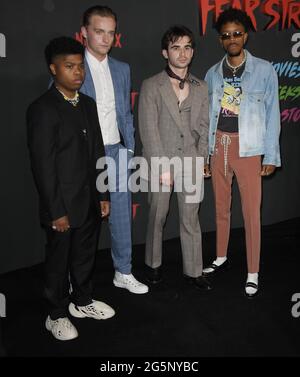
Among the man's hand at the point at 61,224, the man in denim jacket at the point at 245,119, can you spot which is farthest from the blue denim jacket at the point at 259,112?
the man's hand at the point at 61,224

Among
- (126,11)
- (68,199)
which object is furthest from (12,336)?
(126,11)

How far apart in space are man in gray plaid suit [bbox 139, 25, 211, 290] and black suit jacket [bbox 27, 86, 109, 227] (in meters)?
0.50

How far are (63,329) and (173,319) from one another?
747 millimetres

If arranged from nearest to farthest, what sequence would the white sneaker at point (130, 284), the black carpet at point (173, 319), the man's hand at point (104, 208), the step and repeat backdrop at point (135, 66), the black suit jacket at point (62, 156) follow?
the black suit jacket at point (62, 156)
the black carpet at point (173, 319)
the man's hand at point (104, 208)
the white sneaker at point (130, 284)
the step and repeat backdrop at point (135, 66)

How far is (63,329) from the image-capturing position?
2664 mm

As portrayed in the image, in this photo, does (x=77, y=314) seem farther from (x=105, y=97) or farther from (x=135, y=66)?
(x=135, y=66)

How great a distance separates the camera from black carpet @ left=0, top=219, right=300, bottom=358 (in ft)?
8.45

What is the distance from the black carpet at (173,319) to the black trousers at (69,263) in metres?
0.21

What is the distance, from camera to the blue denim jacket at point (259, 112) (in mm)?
3092

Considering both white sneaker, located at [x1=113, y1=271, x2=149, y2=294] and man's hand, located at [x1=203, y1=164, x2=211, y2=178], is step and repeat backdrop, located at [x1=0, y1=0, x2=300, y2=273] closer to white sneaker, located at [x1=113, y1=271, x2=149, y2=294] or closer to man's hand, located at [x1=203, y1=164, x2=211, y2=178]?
white sneaker, located at [x1=113, y1=271, x2=149, y2=294]

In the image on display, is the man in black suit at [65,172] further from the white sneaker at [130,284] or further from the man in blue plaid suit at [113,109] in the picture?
the white sneaker at [130,284]

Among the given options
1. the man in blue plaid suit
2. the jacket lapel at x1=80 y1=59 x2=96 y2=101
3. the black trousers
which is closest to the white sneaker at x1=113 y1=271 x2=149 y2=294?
the man in blue plaid suit

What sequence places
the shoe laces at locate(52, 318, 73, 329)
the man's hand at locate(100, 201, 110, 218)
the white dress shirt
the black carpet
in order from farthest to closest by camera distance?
the white dress shirt
the man's hand at locate(100, 201, 110, 218)
the shoe laces at locate(52, 318, 73, 329)
the black carpet
